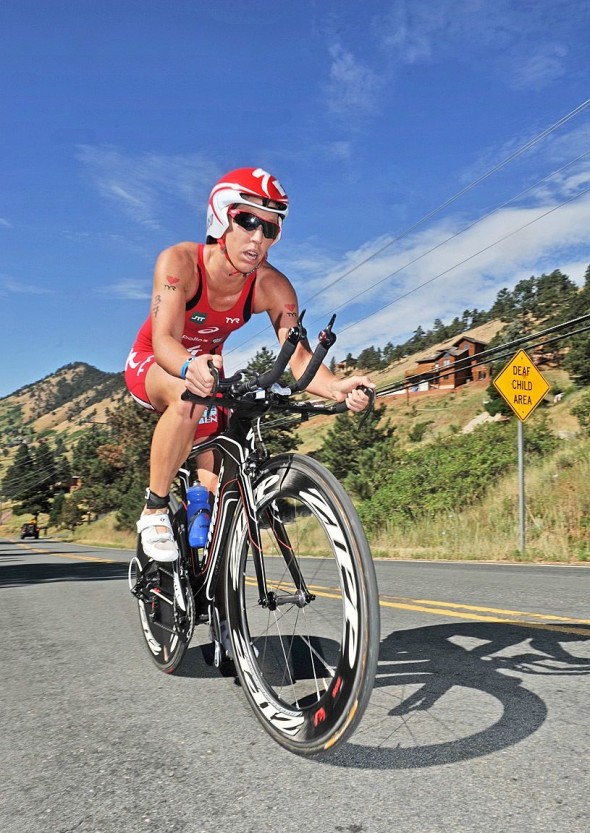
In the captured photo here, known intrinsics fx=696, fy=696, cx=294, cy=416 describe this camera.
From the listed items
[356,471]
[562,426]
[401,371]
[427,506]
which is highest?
[401,371]

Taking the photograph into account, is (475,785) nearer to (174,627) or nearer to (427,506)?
(174,627)

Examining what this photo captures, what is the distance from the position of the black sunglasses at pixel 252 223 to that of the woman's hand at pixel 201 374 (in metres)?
0.82

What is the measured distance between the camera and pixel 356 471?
4584cm

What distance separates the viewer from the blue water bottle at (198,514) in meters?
3.38

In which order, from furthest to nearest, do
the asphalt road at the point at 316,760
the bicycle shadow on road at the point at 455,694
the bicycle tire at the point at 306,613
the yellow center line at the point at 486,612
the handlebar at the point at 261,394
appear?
the yellow center line at the point at 486,612 < the handlebar at the point at 261,394 < the bicycle shadow on road at the point at 455,694 < the bicycle tire at the point at 306,613 < the asphalt road at the point at 316,760

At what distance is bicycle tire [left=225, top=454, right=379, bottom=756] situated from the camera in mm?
2076

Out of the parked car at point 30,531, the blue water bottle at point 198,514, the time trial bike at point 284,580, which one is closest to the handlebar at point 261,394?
the time trial bike at point 284,580

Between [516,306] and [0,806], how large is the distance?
484ft

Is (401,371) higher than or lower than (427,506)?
higher

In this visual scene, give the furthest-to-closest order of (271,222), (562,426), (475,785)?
(562,426)
(271,222)
(475,785)

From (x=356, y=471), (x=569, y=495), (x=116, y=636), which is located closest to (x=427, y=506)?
(x=569, y=495)

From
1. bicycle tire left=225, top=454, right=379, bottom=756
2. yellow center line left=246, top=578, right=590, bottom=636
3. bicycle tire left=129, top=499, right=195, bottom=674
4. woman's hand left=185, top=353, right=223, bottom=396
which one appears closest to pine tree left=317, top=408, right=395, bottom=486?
yellow center line left=246, top=578, right=590, bottom=636

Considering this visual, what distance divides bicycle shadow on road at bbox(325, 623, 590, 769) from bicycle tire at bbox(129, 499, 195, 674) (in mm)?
963

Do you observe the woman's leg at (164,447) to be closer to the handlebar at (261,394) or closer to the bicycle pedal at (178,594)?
the bicycle pedal at (178,594)
